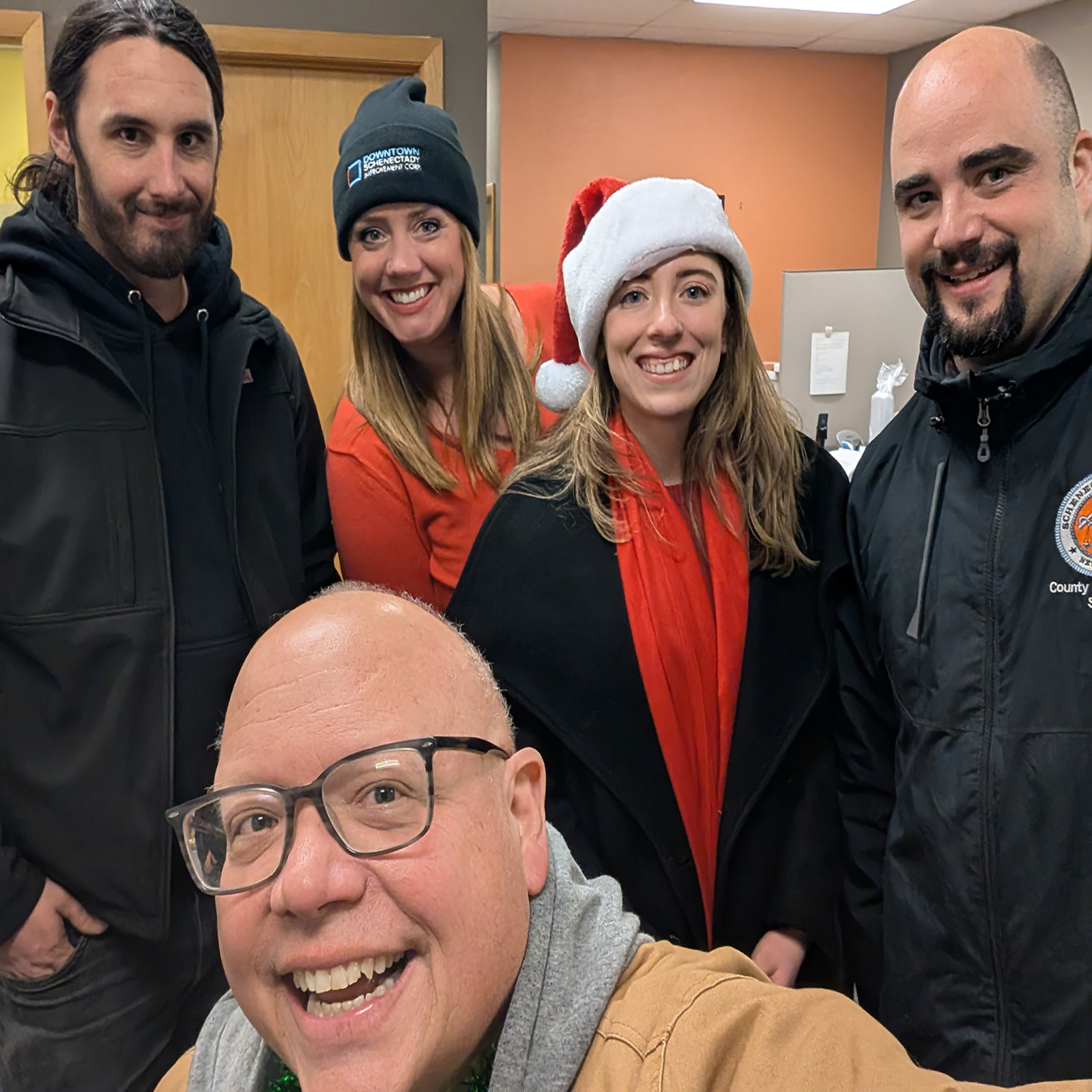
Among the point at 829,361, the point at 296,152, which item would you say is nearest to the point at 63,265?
the point at 296,152

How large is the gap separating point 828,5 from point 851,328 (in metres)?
2.70

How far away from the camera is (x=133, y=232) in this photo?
4.89 ft

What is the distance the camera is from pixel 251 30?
10.5 ft

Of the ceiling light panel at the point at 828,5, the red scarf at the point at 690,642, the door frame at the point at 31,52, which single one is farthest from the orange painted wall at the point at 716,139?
the red scarf at the point at 690,642

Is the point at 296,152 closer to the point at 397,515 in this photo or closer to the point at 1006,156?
the point at 397,515

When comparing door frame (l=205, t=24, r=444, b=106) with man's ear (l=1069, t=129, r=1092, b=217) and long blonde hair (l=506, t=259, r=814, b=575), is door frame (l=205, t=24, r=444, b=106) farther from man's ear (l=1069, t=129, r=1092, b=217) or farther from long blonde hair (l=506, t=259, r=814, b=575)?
man's ear (l=1069, t=129, r=1092, b=217)

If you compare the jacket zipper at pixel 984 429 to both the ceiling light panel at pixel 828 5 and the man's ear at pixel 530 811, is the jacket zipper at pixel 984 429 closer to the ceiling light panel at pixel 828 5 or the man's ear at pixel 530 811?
the man's ear at pixel 530 811

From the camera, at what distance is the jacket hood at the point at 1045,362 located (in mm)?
1215

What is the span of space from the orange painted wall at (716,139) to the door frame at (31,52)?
336 cm

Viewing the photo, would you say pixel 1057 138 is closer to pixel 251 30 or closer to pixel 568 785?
pixel 568 785

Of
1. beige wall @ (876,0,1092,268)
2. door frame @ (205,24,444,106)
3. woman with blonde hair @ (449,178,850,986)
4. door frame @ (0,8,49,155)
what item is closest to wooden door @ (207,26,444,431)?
door frame @ (205,24,444,106)

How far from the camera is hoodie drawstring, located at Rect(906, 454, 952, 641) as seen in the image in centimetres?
133

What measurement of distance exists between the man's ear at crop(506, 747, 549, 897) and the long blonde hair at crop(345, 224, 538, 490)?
0.86m

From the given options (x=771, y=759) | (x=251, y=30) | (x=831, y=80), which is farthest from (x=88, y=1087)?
(x=831, y=80)
